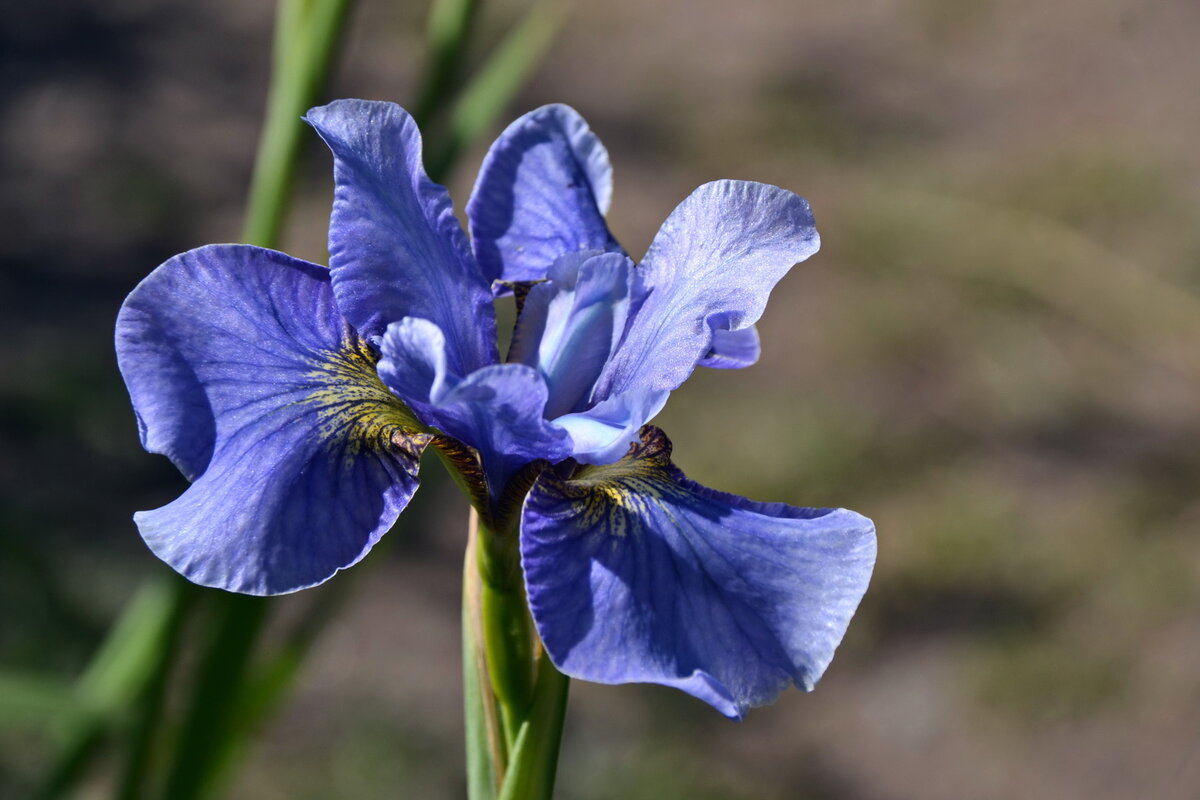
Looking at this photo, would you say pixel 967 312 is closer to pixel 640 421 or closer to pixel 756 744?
pixel 756 744

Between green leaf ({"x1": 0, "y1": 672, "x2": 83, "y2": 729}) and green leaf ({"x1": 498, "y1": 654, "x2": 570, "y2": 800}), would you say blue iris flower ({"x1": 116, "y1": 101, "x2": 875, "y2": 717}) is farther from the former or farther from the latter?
green leaf ({"x1": 0, "y1": 672, "x2": 83, "y2": 729})

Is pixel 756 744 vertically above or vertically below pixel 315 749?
above

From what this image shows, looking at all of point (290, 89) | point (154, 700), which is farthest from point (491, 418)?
point (154, 700)

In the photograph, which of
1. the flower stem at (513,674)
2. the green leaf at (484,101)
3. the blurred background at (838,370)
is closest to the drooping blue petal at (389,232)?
the flower stem at (513,674)

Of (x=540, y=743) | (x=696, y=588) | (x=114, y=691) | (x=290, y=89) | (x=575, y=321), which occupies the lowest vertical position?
(x=114, y=691)

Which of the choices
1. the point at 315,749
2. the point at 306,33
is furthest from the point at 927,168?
the point at 306,33

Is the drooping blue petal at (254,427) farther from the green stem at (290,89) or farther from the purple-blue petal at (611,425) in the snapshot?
the green stem at (290,89)

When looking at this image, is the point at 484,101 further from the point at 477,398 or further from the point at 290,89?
the point at 477,398
